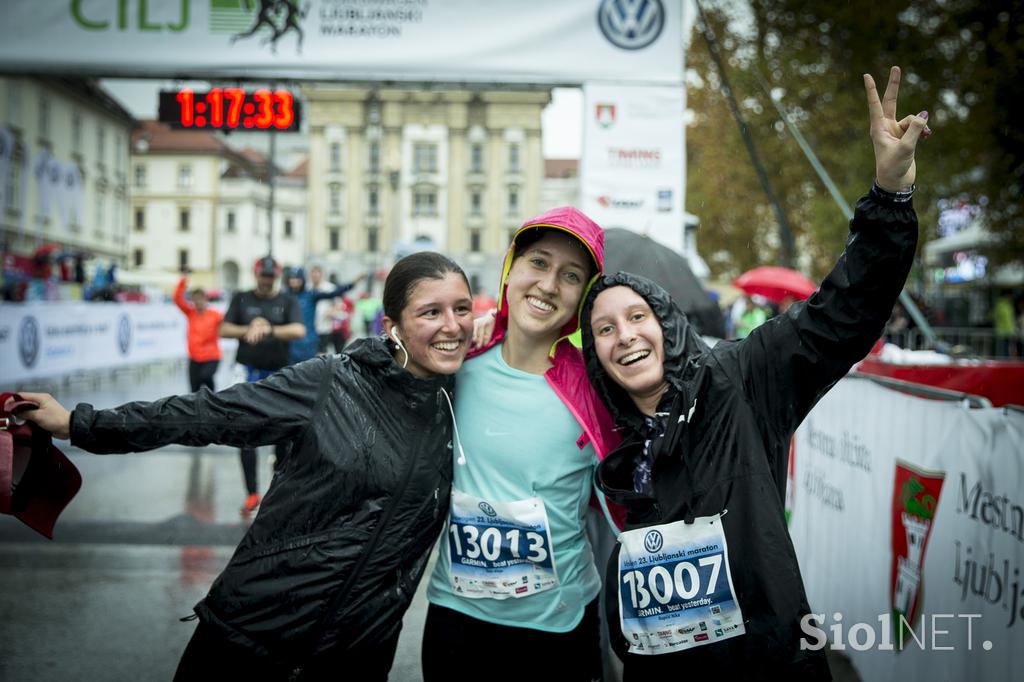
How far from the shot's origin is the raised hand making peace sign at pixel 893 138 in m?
1.75

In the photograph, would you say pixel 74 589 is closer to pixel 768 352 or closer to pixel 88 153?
pixel 768 352

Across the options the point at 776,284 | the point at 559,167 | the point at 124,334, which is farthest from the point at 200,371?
the point at 559,167

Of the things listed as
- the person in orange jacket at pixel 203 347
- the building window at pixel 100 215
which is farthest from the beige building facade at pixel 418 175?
the person in orange jacket at pixel 203 347

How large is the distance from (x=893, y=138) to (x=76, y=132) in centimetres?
4452

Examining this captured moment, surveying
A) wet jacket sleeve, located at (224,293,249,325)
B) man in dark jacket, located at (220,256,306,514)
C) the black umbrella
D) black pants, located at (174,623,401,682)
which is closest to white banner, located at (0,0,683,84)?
man in dark jacket, located at (220,256,306,514)

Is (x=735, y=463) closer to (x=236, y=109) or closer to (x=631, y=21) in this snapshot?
(x=631, y=21)

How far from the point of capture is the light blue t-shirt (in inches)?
89.3

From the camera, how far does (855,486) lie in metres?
3.81

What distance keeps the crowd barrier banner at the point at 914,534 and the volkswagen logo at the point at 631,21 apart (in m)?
4.58

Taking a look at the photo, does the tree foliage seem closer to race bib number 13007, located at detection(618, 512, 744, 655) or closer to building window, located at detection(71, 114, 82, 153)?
race bib number 13007, located at detection(618, 512, 744, 655)

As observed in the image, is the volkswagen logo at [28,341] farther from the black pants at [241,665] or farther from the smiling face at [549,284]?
the smiling face at [549,284]

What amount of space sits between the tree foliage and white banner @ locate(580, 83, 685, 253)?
5220 mm

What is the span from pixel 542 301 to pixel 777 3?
14.9 metres

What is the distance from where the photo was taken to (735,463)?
1.92 meters
